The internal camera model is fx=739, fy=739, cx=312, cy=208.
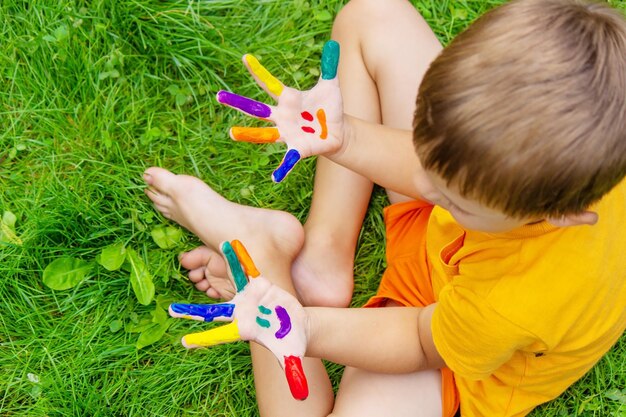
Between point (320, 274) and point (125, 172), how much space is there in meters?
0.54

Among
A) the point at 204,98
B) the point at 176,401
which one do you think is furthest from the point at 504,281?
the point at 204,98

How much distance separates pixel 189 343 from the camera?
1195 millimetres

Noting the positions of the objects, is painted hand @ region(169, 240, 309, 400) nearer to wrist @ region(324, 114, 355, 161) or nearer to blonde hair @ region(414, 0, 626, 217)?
wrist @ region(324, 114, 355, 161)

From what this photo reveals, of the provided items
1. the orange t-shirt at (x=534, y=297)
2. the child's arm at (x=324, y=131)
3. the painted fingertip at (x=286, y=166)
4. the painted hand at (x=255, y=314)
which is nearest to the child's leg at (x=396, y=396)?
the orange t-shirt at (x=534, y=297)

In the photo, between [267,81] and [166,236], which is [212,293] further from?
[267,81]

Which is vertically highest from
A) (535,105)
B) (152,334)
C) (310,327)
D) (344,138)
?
(535,105)

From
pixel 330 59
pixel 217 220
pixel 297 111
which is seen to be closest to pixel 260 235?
pixel 217 220

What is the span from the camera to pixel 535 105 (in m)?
0.90

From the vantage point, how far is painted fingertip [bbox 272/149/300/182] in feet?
4.05

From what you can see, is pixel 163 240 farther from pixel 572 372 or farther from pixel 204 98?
pixel 572 372

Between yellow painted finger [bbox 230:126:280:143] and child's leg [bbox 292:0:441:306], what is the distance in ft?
1.51

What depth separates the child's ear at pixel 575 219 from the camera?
102 cm

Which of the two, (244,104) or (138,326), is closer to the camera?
(244,104)

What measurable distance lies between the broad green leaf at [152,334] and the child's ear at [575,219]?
1.01 metres
